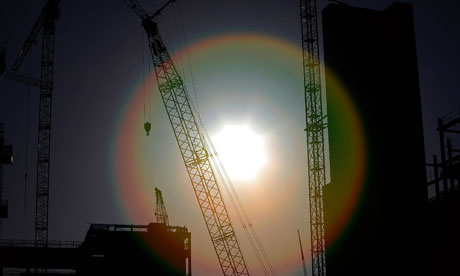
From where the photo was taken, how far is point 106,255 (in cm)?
9825

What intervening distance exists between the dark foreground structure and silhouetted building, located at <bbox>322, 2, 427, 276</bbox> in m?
42.9

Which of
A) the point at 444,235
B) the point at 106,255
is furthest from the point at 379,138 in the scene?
the point at 106,255

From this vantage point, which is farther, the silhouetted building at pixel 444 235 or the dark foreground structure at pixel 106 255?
the dark foreground structure at pixel 106 255

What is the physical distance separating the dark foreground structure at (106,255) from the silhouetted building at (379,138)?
42.9m

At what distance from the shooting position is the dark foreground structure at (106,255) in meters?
97.8

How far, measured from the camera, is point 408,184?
58.7 m

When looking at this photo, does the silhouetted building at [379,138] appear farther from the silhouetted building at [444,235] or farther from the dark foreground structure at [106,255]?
the dark foreground structure at [106,255]

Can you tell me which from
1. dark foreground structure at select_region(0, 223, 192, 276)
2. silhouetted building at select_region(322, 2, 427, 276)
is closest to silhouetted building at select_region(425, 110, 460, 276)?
silhouetted building at select_region(322, 2, 427, 276)

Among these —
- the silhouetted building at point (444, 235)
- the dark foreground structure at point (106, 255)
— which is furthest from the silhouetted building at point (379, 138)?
the dark foreground structure at point (106, 255)

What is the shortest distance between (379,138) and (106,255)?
53.0m

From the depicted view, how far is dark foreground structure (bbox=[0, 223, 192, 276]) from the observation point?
9781 centimetres

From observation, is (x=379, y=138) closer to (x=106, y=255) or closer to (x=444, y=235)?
(x=444, y=235)

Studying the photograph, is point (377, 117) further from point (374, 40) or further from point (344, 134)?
point (374, 40)

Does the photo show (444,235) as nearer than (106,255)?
Yes
